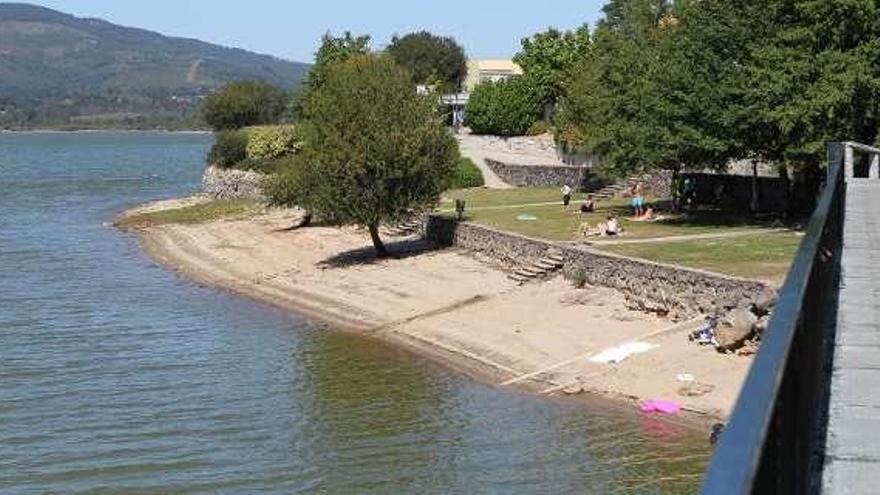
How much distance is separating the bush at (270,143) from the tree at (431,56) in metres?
40.7

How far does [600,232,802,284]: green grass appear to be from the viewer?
29.0 m

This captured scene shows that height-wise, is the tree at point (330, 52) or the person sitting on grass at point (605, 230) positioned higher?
the tree at point (330, 52)

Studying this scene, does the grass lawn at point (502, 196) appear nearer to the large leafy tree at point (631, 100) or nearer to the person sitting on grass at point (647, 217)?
the large leafy tree at point (631, 100)

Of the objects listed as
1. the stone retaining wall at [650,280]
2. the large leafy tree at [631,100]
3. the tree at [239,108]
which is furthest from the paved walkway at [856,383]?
the tree at [239,108]

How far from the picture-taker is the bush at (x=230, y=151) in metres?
85.1

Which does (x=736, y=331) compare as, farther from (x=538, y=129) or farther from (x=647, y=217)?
(x=538, y=129)

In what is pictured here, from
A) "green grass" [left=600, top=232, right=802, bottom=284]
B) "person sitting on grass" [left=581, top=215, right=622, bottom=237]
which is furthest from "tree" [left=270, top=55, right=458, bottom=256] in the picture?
"green grass" [left=600, top=232, right=802, bottom=284]

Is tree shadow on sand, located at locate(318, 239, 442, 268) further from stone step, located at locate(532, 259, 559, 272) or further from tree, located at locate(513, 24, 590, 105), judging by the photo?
tree, located at locate(513, 24, 590, 105)

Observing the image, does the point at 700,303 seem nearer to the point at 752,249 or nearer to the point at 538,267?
the point at 752,249

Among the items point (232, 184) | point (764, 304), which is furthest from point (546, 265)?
point (232, 184)

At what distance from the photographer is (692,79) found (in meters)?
36.7

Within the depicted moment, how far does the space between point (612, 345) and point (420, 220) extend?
77.3 feet

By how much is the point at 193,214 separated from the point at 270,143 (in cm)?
1116

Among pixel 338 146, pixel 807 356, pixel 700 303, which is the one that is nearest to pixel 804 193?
pixel 700 303
